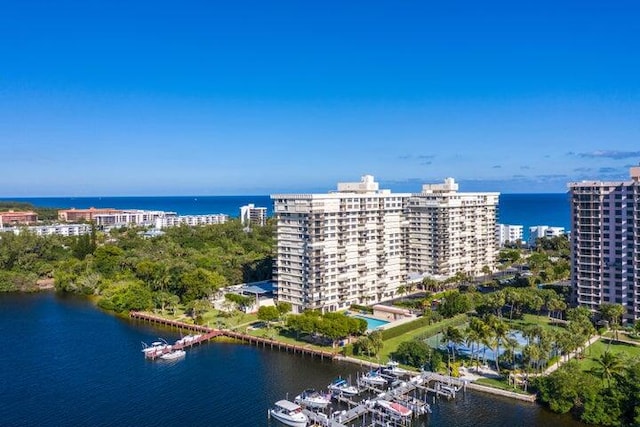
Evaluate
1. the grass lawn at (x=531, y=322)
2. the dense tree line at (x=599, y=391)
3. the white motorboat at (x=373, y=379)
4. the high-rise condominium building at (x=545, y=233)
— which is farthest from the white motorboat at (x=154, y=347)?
the high-rise condominium building at (x=545, y=233)

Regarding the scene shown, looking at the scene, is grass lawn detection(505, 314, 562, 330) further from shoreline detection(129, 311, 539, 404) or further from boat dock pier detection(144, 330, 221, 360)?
boat dock pier detection(144, 330, 221, 360)

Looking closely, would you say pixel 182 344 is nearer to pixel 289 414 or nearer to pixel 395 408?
pixel 289 414

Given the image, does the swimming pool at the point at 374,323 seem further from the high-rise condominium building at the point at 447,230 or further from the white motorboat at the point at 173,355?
the high-rise condominium building at the point at 447,230

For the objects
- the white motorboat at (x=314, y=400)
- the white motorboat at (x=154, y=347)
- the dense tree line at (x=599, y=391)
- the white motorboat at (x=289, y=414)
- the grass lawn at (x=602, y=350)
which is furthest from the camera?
the white motorboat at (x=154, y=347)

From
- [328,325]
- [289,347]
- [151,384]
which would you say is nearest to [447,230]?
[328,325]

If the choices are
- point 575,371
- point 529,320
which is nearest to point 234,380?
point 575,371

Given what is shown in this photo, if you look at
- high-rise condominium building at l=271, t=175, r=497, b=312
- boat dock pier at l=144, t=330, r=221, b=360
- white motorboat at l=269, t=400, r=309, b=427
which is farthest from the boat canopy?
high-rise condominium building at l=271, t=175, r=497, b=312

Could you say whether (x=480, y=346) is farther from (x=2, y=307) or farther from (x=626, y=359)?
(x=2, y=307)
